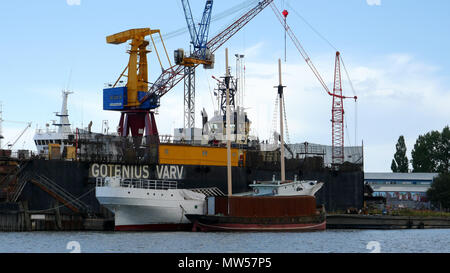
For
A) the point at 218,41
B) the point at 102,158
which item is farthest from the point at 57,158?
the point at 218,41

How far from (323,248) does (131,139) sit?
29.7m

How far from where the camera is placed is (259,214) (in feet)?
188

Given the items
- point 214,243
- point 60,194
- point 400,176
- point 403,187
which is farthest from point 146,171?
point 400,176

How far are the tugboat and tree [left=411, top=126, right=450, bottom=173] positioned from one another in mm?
78305

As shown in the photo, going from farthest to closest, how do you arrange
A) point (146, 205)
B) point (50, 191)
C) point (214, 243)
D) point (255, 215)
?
1. point (50, 191)
2. point (255, 215)
3. point (146, 205)
4. point (214, 243)

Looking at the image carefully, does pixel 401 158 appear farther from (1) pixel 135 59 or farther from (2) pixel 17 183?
(2) pixel 17 183

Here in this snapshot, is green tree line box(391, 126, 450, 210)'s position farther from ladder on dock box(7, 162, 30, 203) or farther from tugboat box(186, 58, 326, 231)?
ladder on dock box(7, 162, 30, 203)

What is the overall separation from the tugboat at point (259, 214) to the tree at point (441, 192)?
55811 mm

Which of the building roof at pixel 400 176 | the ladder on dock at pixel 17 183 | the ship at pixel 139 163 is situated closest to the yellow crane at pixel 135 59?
the ship at pixel 139 163

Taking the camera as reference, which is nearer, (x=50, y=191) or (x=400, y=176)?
(x=50, y=191)

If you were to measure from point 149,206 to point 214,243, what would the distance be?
12.6m

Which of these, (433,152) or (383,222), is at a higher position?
(433,152)

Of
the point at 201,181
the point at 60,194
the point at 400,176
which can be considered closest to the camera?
the point at 60,194

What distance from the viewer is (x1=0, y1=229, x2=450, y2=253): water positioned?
4044cm
